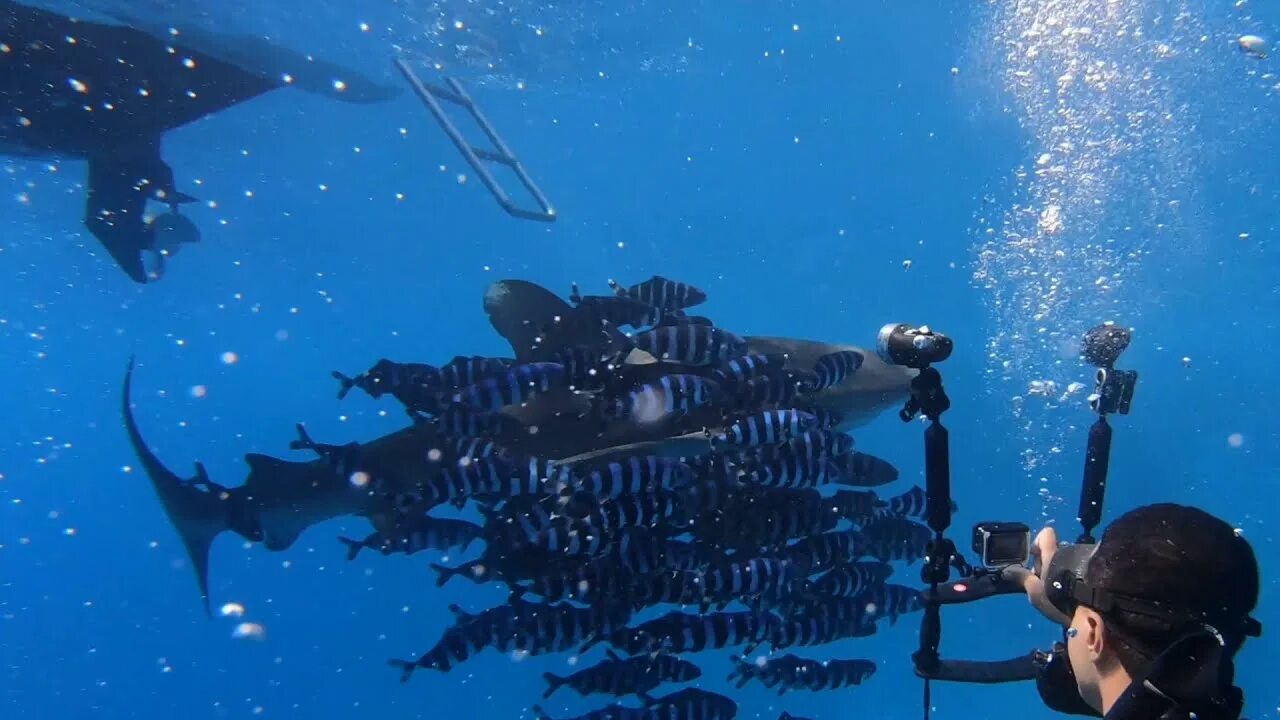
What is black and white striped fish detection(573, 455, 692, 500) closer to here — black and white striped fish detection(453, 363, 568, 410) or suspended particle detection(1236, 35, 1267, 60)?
black and white striped fish detection(453, 363, 568, 410)

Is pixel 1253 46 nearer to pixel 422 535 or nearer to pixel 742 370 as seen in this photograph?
pixel 742 370

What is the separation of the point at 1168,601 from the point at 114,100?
16834mm

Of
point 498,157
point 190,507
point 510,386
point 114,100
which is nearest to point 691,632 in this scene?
point 510,386

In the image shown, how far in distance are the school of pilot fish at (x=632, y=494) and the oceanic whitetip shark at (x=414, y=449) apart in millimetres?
20

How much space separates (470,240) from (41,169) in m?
41.4

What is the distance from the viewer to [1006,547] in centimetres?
312

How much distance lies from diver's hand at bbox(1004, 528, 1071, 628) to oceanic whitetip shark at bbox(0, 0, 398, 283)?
13.2 meters

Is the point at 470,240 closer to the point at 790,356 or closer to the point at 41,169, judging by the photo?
the point at 41,169

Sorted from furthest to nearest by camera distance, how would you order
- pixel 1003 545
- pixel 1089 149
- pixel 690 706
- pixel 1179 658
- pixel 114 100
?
1. pixel 1089 149
2. pixel 114 100
3. pixel 690 706
4. pixel 1003 545
5. pixel 1179 658

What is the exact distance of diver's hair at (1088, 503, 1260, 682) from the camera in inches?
73.6

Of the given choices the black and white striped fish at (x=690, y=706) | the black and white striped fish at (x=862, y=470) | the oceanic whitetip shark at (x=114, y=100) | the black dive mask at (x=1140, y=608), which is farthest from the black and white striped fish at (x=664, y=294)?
the oceanic whitetip shark at (x=114, y=100)

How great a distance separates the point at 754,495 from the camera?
605 centimetres

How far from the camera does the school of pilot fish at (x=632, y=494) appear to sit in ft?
17.9

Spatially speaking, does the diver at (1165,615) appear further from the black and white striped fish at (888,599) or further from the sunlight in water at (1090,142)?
the sunlight in water at (1090,142)
